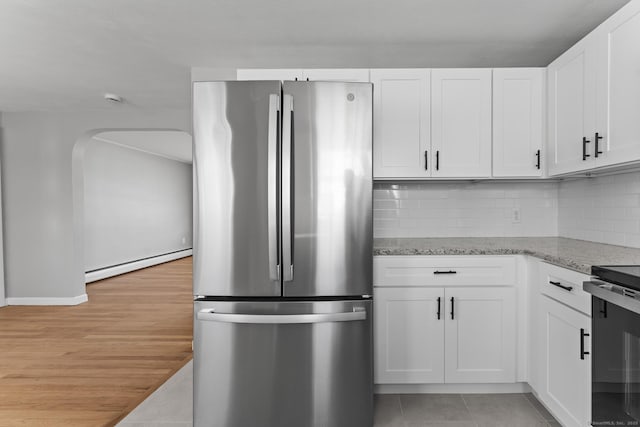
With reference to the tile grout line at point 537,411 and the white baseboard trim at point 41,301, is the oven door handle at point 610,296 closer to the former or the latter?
the tile grout line at point 537,411

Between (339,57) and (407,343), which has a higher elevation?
(339,57)

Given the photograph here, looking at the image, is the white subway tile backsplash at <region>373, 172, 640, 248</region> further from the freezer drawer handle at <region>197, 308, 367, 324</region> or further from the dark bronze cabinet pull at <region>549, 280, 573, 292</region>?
the freezer drawer handle at <region>197, 308, 367, 324</region>

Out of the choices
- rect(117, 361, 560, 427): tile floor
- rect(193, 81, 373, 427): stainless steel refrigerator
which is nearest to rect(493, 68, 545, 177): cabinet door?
rect(193, 81, 373, 427): stainless steel refrigerator

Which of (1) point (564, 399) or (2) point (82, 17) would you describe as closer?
(1) point (564, 399)

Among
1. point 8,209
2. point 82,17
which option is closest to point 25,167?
point 8,209

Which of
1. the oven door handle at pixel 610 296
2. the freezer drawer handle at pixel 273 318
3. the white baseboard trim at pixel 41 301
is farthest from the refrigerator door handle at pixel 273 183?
the white baseboard trim at pixel 41 301

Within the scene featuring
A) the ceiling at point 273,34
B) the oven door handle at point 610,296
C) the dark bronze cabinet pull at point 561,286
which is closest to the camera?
the oven door handle at point 610,296

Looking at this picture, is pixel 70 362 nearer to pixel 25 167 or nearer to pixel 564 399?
pixel 25 167

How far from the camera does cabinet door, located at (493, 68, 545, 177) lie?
8.82ft

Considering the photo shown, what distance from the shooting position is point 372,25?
2479 millimetres

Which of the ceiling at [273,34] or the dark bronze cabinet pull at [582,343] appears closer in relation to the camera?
the dark bronze cabinet pull at [582,343]

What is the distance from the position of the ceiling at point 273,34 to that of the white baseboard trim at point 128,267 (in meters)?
3.68

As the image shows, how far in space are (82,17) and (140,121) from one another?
2459 mm

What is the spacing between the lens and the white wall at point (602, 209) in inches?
90.5
